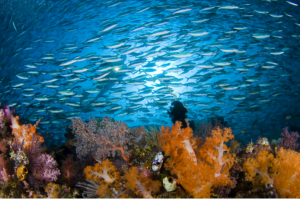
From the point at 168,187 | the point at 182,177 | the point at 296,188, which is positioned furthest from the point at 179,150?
the point at 296,188

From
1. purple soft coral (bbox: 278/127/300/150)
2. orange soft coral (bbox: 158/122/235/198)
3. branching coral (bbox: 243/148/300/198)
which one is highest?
orange soft coral (bbox: 158/122/235/198)

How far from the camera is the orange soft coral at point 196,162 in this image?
75.9 inches

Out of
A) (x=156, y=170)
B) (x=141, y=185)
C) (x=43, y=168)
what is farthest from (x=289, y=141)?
(x=43, y=168)

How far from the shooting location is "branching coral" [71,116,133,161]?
270cm

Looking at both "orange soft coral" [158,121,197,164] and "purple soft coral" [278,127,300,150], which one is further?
"purple soft coral" [278,127,300,150]

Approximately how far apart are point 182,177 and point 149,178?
1.84 ft

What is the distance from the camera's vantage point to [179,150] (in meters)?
2.38

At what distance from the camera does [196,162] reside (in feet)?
7.32

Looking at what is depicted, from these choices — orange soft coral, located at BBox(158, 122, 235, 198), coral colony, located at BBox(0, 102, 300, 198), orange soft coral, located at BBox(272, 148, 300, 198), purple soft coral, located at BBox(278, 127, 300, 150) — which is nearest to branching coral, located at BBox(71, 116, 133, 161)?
coral colony, located at BBox(0, 102, 300, 198)

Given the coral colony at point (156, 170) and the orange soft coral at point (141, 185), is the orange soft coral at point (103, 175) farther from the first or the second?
the orange soft coral at point (141, 185)

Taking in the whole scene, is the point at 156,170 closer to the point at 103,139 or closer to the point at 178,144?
the point at 178,144

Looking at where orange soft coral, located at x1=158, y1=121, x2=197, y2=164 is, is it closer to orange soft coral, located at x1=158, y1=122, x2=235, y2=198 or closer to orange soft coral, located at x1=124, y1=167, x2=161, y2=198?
orange soft coral, located at x1=158, y1=122, x2=235, y2=198

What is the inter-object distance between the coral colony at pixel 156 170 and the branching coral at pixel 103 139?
0.8 inches

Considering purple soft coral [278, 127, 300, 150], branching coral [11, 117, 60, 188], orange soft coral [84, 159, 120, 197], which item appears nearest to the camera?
orange soft coral [84, 159, 120, 197]
